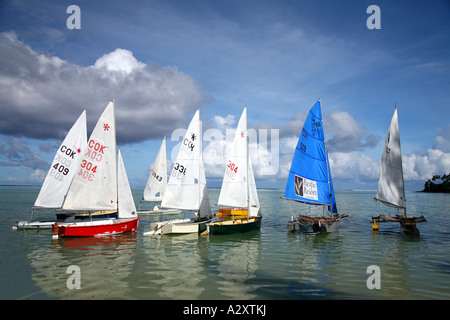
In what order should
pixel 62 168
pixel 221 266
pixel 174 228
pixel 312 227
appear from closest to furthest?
1. pixel 221 266
2. pixel 174 228
3. pixel 312 227
4. pixel 62 168

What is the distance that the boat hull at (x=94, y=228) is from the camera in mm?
22328

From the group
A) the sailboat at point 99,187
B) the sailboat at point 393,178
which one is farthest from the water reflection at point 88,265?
the sailboat at point 393,178

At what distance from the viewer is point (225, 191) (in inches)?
1105

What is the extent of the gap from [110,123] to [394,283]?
912 inches

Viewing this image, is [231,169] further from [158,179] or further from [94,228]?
[158,179]

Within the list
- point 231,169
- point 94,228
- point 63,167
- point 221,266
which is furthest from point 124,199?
point 221,266

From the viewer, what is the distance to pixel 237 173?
28.0m

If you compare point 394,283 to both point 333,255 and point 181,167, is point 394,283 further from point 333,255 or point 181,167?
point 181,167

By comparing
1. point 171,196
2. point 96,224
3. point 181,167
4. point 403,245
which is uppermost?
point 181,167

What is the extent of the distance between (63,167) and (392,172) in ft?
110

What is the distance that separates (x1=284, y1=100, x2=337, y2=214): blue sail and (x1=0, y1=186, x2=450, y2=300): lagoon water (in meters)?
4.92

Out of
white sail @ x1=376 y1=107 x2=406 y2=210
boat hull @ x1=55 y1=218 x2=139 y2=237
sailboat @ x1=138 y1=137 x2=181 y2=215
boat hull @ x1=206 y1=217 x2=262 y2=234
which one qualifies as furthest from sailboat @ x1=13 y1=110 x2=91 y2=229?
white sail @ x1=376 y1=107 x2=406 y2=210

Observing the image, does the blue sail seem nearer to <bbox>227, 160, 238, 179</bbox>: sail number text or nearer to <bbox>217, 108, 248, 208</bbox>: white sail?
<bbox>217, 108, 248, 208</bbox>: white sail
